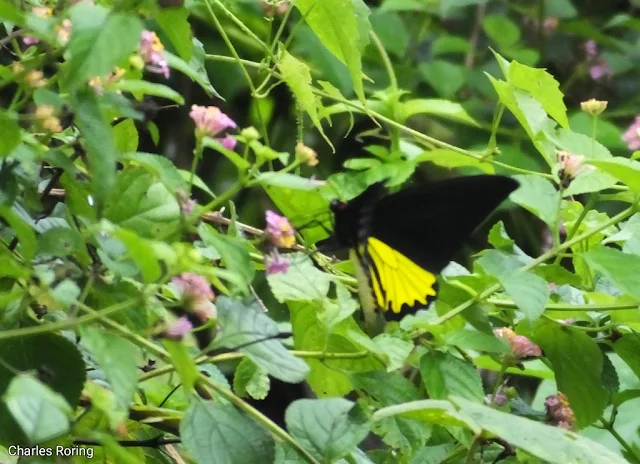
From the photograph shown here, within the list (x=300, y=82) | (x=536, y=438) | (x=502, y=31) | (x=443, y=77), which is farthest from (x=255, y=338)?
(x=502, y=31)

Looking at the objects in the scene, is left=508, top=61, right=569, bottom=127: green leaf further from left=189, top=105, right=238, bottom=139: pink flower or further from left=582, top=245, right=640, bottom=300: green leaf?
left=189, top=105, right=238, bottom=139: pink flower

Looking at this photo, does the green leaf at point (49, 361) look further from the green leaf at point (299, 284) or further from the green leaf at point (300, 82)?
the green leaf at point (300, 82)

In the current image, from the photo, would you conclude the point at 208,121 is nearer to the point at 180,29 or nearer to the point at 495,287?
the point at 180,29

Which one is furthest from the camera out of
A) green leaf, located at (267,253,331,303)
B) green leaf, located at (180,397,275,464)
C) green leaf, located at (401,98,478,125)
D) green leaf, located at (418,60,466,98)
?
green leaf, located at (418,60,466,98)

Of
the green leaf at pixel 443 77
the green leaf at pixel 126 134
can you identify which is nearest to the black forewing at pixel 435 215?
the green leaf at pixel 126 134

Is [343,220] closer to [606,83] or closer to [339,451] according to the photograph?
[339,451]

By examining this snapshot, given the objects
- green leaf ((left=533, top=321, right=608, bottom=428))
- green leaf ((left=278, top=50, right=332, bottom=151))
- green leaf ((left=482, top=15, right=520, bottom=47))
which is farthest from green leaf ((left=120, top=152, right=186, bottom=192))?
green leaf ((left=482, top=15, right=520, bottom=47))
